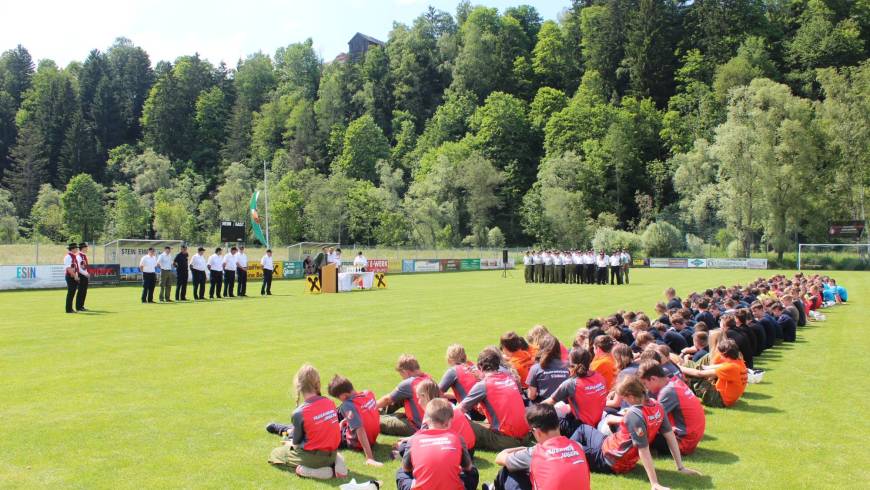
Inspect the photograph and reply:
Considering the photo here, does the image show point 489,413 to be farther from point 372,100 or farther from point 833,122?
point 372,100

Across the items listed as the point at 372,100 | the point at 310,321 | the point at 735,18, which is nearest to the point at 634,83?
the point at 735,18

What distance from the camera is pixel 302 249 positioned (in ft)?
134

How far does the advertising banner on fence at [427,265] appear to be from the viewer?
5162 cm

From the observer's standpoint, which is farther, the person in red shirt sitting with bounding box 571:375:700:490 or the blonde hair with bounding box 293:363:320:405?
the blonde hair with bounding box 293:363:320:405

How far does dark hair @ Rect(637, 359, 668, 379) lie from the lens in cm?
655

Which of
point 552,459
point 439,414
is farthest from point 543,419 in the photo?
point 439,414

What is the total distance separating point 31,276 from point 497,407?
97.2 ft

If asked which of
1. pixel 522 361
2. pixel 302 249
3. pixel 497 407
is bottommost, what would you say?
pixel 497 407

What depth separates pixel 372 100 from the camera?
406ft

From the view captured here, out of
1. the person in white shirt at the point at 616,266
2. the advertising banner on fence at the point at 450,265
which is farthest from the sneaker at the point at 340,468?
the advertising banner on fence at the point at 450,265

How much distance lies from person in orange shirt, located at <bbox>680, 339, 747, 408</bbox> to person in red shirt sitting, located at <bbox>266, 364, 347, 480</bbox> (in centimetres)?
520

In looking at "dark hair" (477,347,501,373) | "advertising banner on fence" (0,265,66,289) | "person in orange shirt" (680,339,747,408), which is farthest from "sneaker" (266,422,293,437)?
"advertising banner on fence" (0,265,66,289)

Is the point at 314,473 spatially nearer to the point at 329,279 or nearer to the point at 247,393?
the point at 247,393

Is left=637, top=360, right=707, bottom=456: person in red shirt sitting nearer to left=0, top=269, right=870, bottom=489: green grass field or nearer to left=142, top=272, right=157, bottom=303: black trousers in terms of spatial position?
left=0, top=269, right=870, bottom=489: green grass field
